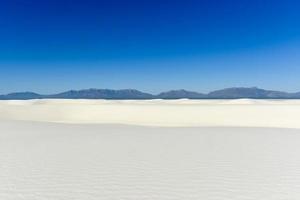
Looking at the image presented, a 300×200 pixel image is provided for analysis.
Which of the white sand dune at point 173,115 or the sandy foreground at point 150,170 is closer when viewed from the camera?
the sandy foreground at point 150,170

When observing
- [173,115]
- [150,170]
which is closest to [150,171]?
[150,170]

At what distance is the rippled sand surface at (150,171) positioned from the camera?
4.98 metres

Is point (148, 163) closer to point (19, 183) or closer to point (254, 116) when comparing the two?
point (19, 183)

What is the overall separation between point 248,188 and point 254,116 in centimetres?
2053

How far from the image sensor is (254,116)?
2464 cm

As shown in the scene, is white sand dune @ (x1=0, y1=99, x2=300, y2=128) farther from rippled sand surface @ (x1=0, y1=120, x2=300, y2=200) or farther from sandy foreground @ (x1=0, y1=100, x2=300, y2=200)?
rippled sand surface @ (x1=0, y1=120, x2=300, y2=200)

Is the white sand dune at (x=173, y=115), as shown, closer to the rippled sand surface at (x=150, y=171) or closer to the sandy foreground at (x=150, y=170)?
the sandy foreground at (x=150, y=170)

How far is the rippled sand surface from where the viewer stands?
4977 millimetres

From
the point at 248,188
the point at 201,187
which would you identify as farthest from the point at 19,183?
the point at 248,188

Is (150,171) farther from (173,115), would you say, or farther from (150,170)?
(173,115)

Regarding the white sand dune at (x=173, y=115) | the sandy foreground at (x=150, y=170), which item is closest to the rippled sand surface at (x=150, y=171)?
the sandy foreground at (x=150, y=170)

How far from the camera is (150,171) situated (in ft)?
21.2

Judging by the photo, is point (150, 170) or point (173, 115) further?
point (173, 115)

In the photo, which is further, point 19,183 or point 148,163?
point 148,163
